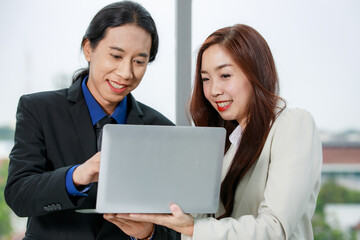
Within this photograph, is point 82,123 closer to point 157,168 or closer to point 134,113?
point 134,113

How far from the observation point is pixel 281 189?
1.30 meters

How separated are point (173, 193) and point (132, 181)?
0.38ft

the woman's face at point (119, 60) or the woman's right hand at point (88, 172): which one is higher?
the woman's face at point (119, 60)

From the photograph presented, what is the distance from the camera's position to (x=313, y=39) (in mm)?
2660

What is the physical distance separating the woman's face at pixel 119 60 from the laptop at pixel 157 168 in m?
0.47

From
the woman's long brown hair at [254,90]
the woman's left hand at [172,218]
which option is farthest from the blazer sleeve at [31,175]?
the woman's long brown hair at [254,90]

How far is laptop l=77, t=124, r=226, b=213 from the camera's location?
112 centimetres

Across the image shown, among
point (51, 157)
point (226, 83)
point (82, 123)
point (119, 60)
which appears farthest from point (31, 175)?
point (226, 83)

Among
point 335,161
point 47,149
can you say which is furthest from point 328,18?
point 47,149

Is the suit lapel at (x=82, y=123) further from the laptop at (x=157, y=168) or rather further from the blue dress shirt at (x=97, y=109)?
the laptop at (x=157, y=168)

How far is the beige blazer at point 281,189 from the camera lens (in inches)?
49.8

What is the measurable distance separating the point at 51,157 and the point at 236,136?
0.65 metres

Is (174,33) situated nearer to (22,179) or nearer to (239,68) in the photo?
(239,68)

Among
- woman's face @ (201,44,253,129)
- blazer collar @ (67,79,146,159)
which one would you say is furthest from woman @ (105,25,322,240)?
blazer collar @ (67,79,146,159)
